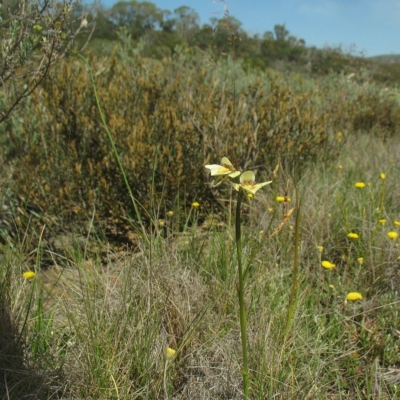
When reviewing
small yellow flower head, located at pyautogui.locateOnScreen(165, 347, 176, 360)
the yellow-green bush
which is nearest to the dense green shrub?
the yellow-green bush

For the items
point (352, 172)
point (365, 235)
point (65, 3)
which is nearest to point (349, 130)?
point (352, 172)

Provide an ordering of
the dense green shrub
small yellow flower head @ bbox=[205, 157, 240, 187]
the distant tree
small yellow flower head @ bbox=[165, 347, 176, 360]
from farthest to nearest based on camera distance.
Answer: the distant tree < the dense green shrub < small yellow flower head @ bbox=[165, 347, 176, 360] < small yellow flower head @ bbox=[205, 157, 240, 187]

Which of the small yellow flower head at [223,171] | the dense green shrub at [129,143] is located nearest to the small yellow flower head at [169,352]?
the small yellow flower head at [223,171]

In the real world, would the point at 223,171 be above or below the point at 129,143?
above

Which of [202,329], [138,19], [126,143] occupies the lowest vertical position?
[202,329]

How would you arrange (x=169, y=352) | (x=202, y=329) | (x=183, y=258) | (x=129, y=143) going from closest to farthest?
(x=169, y=352) → (x=202, y=329) → (x=183, y=258) → (x=129, y=143)

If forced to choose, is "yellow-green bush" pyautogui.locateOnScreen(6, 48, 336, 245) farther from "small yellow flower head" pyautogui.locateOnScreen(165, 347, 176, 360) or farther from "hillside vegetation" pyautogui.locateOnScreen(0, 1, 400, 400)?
"small yellow flower head" pyautogui.locateOnScreen(165, 347, 176, 360)

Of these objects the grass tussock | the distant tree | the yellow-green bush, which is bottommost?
the grass tussock

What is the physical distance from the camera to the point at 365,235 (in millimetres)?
2766

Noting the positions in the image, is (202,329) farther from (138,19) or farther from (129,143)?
(138,19)

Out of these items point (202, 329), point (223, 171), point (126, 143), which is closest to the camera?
point (223, 171)

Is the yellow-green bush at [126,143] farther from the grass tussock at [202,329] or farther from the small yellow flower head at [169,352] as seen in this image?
the small yellow flower head at [169,352]

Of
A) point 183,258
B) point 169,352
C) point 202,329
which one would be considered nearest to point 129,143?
point 183,258

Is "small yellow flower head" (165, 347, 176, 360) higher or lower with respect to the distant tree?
lower
